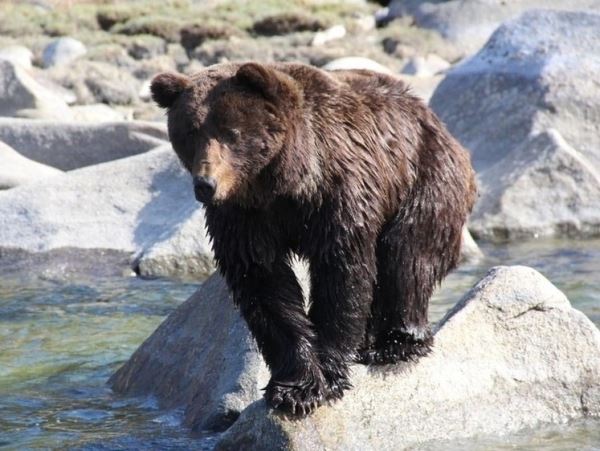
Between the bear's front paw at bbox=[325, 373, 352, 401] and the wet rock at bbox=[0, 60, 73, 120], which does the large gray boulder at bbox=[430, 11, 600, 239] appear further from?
the bear's front paw at bbox=[325, 373, 352, 401]

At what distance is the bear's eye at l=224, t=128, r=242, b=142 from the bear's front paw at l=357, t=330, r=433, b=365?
1.66 m

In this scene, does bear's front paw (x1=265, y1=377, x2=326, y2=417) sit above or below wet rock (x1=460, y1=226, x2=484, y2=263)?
above

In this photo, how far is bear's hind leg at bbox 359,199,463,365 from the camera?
6.61 m

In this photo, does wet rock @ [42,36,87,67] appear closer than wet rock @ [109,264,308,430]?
No

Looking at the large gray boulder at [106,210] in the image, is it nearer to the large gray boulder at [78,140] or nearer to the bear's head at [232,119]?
the large gray boulder at [78,140]

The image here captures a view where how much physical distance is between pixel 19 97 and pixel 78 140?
295cm

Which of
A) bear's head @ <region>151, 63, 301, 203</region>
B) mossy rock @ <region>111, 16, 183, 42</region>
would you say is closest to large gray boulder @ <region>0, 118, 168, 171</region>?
bear's head @ <region>151, 63, 301, 203</region>

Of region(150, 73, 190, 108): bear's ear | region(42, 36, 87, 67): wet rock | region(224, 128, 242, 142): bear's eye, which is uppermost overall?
region(150, 73, 190, 108): bear's ear

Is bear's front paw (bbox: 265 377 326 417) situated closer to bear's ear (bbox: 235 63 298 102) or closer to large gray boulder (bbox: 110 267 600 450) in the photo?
large gray boulder (bbox: 110 267 600 450)

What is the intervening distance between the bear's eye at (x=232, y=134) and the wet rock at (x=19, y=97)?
13.4m

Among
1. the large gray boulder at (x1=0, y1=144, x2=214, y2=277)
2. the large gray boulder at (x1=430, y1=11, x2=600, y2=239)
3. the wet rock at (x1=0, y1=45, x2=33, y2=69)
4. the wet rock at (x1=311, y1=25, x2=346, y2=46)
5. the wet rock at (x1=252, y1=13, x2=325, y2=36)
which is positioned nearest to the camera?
the large gray boulder at (x1=0, y1=144, x2=214, y2=277)

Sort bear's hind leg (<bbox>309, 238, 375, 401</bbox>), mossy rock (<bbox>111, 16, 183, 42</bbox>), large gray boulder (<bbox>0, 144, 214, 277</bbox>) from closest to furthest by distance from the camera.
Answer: bear's hind leg (<bbox>309, 238, 375, 401</bbox>) → large gray boulder (<bbox>0, 144, 214, 277</bbox>) → mossy rock (<bbox>111, 16, 183, 42</bbox>)

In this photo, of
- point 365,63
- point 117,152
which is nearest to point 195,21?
point 365,63

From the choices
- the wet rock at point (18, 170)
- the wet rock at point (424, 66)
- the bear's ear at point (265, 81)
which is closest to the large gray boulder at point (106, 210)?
the wet rock at point (18, 170)
